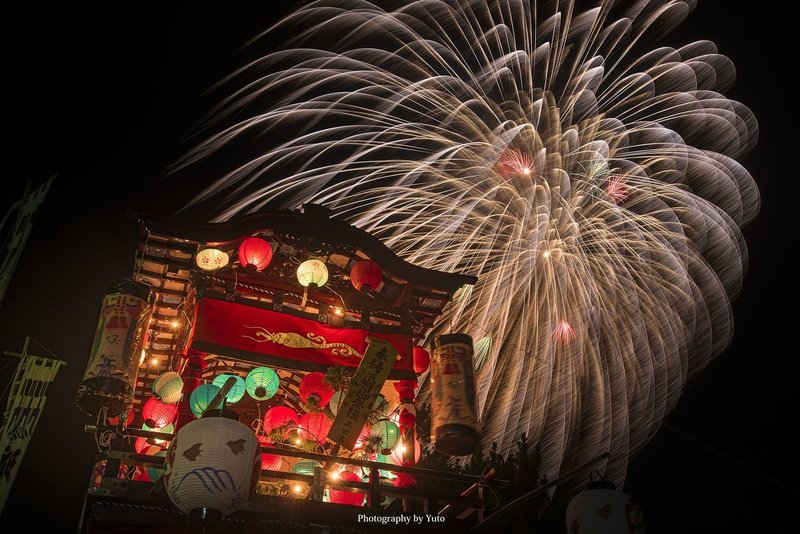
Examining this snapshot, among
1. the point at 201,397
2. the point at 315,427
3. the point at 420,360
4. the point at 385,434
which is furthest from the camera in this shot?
the point at 420,360

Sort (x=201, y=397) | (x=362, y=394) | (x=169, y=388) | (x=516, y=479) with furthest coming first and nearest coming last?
(x=516, y=479) → (x=169, y=388) → (x=201, y=397) → (x=362, y=394)

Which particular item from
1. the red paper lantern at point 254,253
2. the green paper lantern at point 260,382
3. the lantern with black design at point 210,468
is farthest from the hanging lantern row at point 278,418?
the lantern with black design at point 210,468

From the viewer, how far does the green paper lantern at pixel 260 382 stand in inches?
357

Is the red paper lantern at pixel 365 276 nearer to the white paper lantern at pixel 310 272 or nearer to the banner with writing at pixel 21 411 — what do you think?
the white paper lantern at pixel 310 272

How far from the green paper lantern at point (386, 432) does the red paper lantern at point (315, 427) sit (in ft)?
2.17

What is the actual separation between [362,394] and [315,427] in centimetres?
155

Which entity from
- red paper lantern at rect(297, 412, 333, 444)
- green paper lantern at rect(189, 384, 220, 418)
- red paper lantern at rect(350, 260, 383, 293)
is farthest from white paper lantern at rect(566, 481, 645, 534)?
green paper lantern at rect(189, 384, 220, 418)

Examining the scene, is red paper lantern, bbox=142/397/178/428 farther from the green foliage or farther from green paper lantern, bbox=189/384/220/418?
the green foliage

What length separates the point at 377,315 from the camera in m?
10.3

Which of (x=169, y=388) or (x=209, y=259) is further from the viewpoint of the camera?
(x=209, y=259)

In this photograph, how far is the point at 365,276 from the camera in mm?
9641

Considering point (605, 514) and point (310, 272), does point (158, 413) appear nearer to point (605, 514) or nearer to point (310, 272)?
point (310, 272)

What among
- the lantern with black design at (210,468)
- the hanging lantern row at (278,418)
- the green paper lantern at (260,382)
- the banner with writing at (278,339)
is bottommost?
the lantern with black design at (210,468)

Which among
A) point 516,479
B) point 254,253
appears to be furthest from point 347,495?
point 516,479
